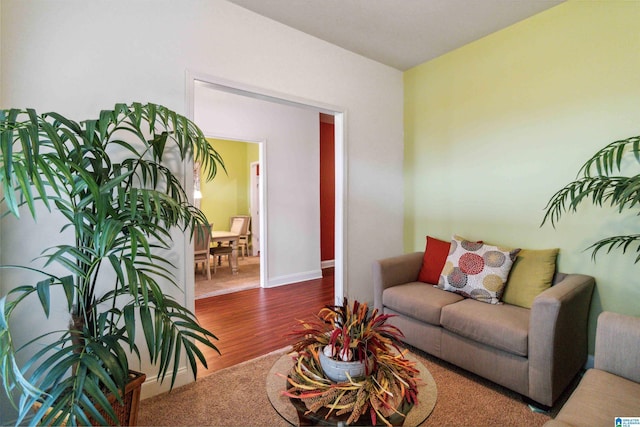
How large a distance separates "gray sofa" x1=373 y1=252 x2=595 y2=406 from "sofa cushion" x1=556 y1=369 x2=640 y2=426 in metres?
0.36

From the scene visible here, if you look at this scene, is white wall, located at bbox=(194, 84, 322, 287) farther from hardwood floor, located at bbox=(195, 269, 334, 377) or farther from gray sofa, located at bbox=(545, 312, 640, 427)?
gray sofa, located at bbox=(545, 312, 640, 427)

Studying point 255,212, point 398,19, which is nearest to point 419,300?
point 398,19

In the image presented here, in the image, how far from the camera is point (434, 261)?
9.46 ft

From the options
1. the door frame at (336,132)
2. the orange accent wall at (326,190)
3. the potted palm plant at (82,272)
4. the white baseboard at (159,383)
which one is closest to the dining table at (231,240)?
the orange accent wall at (326,190)

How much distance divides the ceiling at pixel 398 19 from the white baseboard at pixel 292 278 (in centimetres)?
320

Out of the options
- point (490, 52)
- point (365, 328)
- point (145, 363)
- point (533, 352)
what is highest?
point (490, 52)

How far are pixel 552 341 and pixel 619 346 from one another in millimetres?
316

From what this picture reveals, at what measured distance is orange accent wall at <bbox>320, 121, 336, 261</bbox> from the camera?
18.3 ft

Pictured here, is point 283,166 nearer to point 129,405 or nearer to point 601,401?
point 129,405

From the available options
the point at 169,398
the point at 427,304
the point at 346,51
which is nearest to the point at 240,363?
the point at 169,398

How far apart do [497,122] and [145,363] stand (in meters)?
3.40

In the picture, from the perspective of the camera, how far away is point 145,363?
2.01 metres

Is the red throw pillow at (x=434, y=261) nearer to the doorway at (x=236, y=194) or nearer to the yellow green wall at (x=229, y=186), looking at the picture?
the doorway at (x=236, y=194)

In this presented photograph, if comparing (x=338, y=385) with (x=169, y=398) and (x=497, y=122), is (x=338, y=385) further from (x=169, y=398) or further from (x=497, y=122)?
(x=497, y=122)
